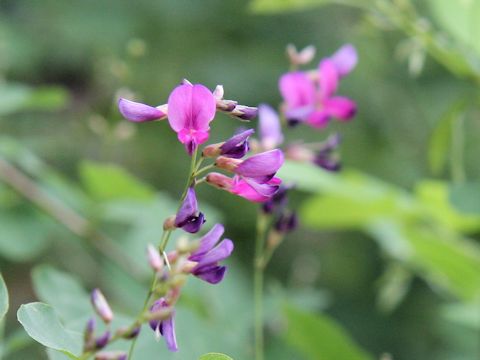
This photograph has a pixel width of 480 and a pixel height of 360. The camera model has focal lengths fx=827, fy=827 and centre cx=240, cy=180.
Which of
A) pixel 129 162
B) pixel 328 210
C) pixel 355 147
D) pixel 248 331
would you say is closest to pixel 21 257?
pixel 248 331

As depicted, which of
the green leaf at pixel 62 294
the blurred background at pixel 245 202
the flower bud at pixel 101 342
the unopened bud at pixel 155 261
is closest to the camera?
the flower bud at pixel 101 342

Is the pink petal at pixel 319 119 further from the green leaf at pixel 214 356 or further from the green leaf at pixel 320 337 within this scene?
the green leaf at pixel 214 356

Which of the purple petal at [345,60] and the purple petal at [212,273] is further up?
the purple petal at [345,60]

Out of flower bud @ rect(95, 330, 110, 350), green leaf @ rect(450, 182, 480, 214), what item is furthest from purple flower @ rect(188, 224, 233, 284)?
green leaf @ rect(450, 182, 480, 214)

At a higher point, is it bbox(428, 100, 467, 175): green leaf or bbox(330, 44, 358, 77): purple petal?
bbox(330, 44, 358, 77): purple petal

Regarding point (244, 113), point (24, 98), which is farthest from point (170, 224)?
point (24, 98)

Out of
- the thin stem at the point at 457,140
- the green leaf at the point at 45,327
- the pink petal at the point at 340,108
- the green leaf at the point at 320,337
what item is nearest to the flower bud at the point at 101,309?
the green leaf at the point at 45,327

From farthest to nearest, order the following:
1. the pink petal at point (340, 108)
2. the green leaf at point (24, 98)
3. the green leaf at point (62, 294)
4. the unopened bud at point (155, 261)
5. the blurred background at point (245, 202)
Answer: the green leaf at point (24, 98) < the blurred background at point (245, 202) < the pink petal at point (340, 108) < the green leaf at point (62, 294) < the unopened bud at point (155, 261)

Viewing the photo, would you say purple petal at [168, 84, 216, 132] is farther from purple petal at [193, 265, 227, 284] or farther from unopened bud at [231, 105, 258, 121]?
purple petal at [193, 265, 227, 284]

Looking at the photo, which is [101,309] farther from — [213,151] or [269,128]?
[269,128]
